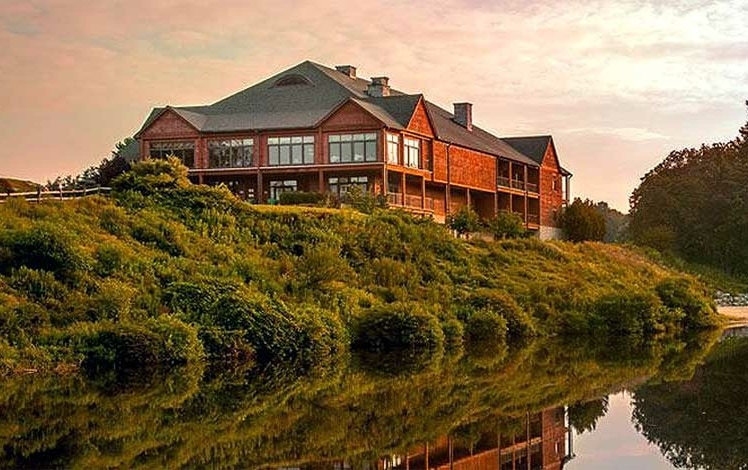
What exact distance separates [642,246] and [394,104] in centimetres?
2302

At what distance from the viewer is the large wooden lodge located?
57.8 metres

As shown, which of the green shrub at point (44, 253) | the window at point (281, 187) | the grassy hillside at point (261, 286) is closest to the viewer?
the grassy hillside at point (261, 286)

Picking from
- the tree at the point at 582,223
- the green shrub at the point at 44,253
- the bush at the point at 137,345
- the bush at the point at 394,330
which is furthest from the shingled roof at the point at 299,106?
the bush at the point at 137,345

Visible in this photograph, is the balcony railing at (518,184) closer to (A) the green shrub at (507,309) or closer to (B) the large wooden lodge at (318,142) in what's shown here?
(B) the large wooden lodge at (318,142)

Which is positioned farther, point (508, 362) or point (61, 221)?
point (61, 221)

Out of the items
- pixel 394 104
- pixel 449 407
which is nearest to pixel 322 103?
pixel 394 104

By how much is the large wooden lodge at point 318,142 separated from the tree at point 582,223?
403 inches

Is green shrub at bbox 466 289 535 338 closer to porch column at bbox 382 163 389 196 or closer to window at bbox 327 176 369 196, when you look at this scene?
porch column at bbox 382 163 389 196

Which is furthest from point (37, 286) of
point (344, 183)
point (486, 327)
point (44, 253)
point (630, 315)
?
point (344, 183)

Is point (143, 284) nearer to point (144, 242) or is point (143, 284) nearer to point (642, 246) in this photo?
point (144, 242)

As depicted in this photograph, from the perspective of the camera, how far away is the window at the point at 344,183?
58750 millimetres

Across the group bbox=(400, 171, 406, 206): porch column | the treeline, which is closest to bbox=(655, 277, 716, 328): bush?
bbox=(400, 171, 406, 206): porch column

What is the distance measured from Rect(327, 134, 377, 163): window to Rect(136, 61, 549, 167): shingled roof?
126 centimetres

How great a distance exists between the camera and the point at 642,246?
2931 inches
